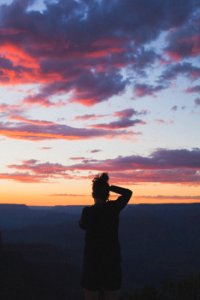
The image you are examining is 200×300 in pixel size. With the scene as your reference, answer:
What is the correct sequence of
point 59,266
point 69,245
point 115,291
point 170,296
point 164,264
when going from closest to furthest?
point 115,291 → point 170,296 → point 59,266 → point 164,264 → point 69,245

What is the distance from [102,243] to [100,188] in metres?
0.61

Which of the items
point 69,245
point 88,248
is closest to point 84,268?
point 88,248

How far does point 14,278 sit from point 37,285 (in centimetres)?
736

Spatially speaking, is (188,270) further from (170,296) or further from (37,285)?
(170,296)

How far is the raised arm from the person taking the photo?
5.11 meters

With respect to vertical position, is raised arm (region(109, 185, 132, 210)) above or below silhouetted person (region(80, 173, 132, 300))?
above

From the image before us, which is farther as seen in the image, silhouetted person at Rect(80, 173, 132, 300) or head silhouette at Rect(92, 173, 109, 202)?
head silhouette at Rect(92, 173, 109, 202)

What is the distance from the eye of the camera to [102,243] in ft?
16.1

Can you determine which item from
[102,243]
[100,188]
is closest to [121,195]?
[100,188]

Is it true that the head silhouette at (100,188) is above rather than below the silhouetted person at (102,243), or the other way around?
above

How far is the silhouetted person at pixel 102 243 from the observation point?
190 inches

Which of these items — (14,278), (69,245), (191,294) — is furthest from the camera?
(69,245)

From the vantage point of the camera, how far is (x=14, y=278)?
313ft

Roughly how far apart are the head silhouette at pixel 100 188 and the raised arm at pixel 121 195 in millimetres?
87
